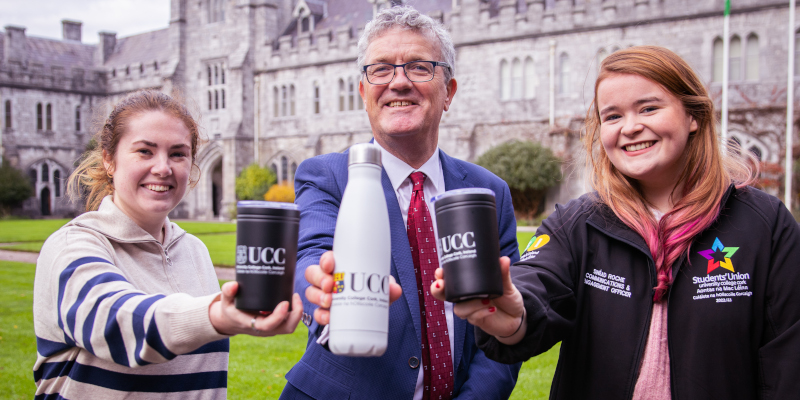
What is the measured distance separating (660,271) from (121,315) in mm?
1573

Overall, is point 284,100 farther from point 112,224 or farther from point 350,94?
point 112,224

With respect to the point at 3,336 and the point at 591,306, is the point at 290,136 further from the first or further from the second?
the point at 591,306

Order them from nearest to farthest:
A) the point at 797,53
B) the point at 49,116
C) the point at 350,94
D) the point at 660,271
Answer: the point at 660,271, the point at 797,53, the point at 350,94, the point at 49,116

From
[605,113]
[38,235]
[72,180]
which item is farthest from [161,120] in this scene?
[38,235]

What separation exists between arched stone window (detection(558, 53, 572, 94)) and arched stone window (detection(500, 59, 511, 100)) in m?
1.95

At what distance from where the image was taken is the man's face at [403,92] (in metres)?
2.22

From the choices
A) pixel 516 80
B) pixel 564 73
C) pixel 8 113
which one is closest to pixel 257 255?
pixel 564 73

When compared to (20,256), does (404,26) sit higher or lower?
higher

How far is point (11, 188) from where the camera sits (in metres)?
30.2

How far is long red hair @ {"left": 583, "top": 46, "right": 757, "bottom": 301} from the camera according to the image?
1944 mm

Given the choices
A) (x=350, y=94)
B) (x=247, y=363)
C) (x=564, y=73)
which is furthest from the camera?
(x=350, y=94)

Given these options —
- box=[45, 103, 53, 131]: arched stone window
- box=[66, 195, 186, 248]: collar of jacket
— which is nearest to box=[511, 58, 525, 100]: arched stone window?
box=[66, 195, 186, 248]: collar of jacket

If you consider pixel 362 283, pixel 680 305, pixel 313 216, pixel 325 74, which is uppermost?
pixel 325 74

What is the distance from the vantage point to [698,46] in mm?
19719
